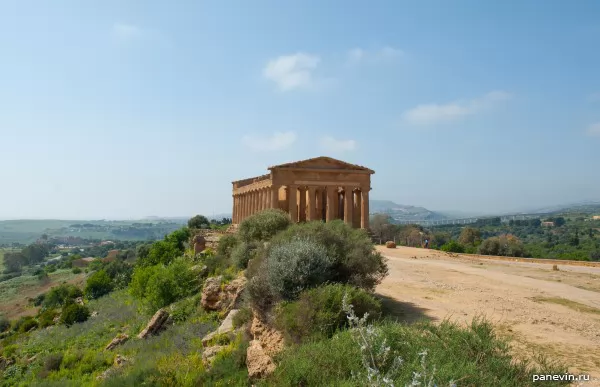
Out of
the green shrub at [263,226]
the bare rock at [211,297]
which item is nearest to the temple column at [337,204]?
the green shrub at [263,226]

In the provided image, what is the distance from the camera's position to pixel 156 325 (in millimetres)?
16328

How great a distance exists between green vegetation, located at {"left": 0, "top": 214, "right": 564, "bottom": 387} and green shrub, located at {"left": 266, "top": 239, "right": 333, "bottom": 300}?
25 millimetres

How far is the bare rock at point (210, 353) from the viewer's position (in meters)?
9.61

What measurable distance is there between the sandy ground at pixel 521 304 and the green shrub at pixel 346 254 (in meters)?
1.22

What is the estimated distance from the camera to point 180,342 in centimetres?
1277

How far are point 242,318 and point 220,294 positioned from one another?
5203 mm

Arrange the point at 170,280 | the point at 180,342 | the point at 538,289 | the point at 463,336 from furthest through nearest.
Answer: the point at 170,280, the point at 538,289, the point at 180,342, the point at 463,336

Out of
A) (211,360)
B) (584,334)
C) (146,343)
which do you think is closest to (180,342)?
(146,343)

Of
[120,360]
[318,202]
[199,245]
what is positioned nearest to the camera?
[120,360]

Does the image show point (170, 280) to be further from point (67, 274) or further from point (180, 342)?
point (67, 274)

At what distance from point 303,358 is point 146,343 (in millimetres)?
9927

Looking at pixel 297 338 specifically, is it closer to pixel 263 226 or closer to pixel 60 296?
pixel 263 226

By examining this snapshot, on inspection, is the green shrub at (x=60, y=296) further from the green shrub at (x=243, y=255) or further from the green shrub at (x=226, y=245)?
the green shrub at (x=243, y=255)

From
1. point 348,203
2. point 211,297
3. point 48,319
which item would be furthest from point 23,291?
point 211,297
